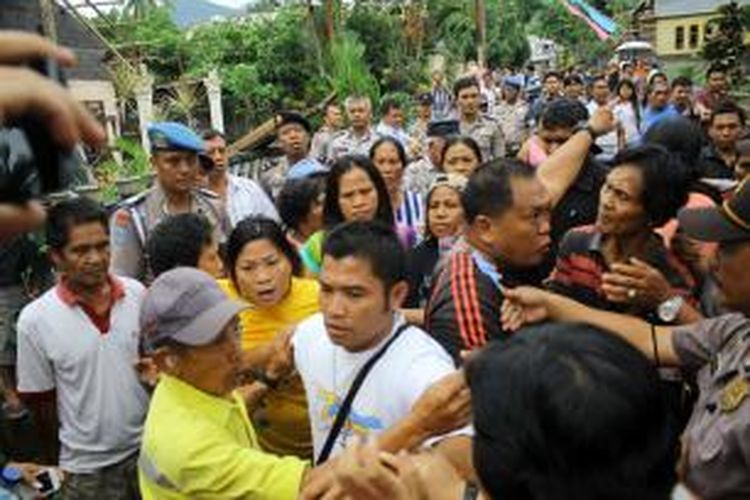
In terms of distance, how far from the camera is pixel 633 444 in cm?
122

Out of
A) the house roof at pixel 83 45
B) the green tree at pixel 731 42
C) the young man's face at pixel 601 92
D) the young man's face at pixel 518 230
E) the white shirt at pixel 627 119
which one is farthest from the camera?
the house roof at pixel 83 45

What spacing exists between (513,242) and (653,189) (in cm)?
82

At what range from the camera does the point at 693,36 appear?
29750mm

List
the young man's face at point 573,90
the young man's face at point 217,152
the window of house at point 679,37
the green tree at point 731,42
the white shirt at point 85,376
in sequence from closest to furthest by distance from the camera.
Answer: the white shirt at point 85,376, the young man's face at point 217,152, the young man's face at point 573,90, the green tree at point 731,42, the window of house at point 679,37

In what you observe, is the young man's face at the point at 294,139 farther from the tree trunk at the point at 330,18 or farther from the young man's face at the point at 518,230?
the tree trunk at the point at 330,18

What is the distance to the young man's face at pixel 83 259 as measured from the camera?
3.21 meters

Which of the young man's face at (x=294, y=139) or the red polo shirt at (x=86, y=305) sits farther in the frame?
the young man's face at (x=294, y=139)

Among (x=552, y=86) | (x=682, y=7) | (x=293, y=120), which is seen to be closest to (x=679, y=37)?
(x=682, y=7)

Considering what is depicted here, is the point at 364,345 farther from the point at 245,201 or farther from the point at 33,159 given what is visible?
the point at 245,201

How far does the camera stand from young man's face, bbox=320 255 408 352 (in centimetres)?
239

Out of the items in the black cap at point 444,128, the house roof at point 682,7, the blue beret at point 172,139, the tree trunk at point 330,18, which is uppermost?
the house roof at point 682,7

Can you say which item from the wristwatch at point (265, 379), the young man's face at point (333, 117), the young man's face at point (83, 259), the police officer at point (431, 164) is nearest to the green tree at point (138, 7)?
the young man's face at point (333, 117)

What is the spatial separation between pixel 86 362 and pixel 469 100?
5183 mm

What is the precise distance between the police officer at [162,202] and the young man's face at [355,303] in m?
1.71
